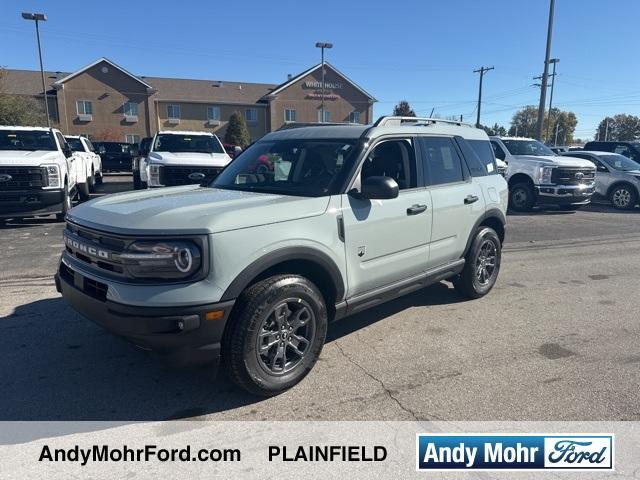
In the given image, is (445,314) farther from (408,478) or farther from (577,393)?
(408,478)

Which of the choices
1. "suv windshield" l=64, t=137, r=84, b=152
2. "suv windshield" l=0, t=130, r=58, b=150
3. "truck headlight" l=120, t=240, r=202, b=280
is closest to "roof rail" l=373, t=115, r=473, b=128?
"truck headlight" l=120, t=240, r=202, b=280

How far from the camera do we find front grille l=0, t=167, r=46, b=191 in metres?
8.98

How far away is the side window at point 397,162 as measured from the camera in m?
4.21

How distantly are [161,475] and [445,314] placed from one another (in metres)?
3.37

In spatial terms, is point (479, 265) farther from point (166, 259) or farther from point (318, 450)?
point (166, 259)

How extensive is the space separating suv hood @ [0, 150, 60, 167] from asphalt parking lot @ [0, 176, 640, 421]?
3.81 metres

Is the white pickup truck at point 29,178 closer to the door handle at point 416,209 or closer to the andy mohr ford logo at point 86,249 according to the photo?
the andy mohr ford logo at point 86,249

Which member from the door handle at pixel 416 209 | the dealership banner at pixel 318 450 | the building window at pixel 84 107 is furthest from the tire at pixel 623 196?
the building window at pixel 84 107

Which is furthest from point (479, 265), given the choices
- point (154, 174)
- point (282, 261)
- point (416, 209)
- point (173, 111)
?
point (173, 111)

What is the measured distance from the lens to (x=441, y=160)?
15.9 feet

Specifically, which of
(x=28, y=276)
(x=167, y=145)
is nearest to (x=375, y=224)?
(x=28, y=276)

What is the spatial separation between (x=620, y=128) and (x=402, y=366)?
11091 centimetres

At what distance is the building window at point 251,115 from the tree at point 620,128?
2763 inches

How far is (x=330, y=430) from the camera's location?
2961mm
